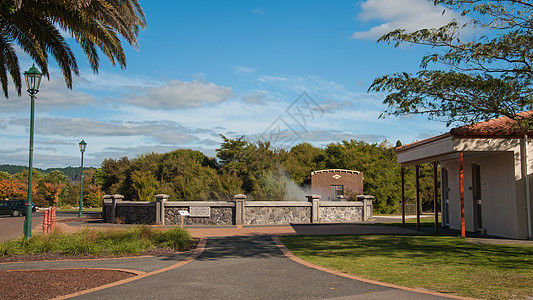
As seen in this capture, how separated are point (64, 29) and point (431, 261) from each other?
11.4 metres

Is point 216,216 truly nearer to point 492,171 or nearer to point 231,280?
point 492,171

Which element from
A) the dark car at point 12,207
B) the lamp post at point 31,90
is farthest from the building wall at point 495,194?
the dark car at point 12,207

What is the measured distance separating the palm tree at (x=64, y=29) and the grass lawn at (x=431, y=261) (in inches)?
314

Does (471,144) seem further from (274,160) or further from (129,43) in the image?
(274,160)

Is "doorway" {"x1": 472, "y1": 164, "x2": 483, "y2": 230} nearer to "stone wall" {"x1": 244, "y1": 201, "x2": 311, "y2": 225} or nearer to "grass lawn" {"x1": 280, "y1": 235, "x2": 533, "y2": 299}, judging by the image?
"grass lawn" {"x1": 280, "y1": 235, "x2": 533, "y2": 299}

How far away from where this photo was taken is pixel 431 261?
1046 cm

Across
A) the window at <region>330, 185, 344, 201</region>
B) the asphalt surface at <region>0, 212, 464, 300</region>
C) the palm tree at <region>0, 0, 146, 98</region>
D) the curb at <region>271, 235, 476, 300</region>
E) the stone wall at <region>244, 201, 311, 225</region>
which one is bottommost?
the asphalt surface at <region>0, 212, 464, 300</region>

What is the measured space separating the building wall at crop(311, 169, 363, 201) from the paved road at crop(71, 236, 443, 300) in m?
25.1

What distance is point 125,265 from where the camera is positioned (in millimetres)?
10281

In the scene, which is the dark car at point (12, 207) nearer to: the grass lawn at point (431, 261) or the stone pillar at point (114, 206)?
the stone pillar at point (114, 206)

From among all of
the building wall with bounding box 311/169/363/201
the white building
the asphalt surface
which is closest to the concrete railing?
the white building

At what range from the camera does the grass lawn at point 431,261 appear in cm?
766

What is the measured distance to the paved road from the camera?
7141 millimetres

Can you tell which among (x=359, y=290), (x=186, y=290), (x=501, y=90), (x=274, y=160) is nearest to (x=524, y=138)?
(x=501, y=90)
